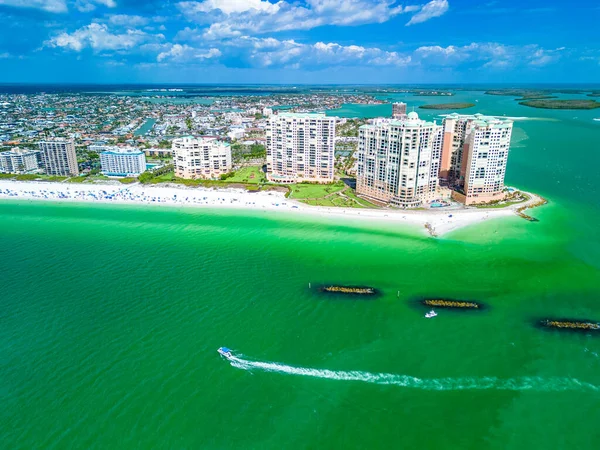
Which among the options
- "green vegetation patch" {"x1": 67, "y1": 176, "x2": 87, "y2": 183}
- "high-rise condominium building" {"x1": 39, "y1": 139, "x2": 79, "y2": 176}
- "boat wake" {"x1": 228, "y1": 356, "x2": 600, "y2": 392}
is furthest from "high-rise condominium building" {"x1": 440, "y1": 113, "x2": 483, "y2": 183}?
"high-rise condominium building" {"x1": 39, "y1": 139, "x2": 79, "y2": 176}

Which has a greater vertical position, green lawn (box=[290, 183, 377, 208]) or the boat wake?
green lawn (box=[290, 183, 377, 208])

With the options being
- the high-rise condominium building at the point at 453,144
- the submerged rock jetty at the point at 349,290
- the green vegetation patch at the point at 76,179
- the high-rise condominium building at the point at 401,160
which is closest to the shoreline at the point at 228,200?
the green vegetation patch at the point at 76,179

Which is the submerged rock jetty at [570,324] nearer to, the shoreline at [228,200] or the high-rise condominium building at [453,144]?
the shoreline at [228,200]

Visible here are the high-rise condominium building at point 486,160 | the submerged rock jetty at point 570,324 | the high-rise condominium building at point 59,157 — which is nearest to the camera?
the submerged rock jetty at point 570,324

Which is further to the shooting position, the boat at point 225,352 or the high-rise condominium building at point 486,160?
the high-rise condominium building at point 486,160

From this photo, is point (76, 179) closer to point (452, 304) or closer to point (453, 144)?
point (453, 144)

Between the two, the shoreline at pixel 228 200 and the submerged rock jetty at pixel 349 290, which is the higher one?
the shoreline at pixel 228 200

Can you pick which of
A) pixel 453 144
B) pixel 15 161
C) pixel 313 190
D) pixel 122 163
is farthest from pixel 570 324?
pixel 15 161

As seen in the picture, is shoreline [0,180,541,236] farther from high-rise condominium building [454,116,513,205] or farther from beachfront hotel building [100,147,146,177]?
beachfront hotel building [100,147,146,177]
